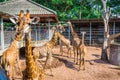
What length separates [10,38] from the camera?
625 inches

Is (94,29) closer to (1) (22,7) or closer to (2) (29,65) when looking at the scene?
(1) (22,7)

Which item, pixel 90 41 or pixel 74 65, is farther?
pixel 90 41

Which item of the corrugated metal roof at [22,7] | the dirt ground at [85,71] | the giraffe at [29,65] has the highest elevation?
the corrugated metal roof at [22,7]

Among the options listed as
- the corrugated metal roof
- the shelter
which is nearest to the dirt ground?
the corrugated metal roof

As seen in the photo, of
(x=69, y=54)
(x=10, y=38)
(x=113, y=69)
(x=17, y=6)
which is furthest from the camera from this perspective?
(x=17, y=6)

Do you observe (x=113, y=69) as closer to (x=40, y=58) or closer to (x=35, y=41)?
(x=40, y=58)

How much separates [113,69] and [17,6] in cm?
1140

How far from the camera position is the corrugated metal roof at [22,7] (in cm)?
2179

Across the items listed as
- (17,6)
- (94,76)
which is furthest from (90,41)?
(94,76)

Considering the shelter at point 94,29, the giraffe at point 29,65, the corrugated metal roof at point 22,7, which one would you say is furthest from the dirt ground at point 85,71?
the shelter at point 94,29

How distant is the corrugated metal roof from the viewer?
21.8 m

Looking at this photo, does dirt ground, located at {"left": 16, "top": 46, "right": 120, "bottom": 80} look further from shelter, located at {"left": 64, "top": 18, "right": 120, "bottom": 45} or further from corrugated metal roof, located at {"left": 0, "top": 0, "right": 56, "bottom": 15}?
shelter, located at {"left": 64, "top": 18, "right": 120, "bottom": 45}

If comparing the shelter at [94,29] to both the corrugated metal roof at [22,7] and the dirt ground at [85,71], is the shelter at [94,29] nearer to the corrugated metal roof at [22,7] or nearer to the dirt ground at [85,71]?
the corrugated metal roof at [22,7]

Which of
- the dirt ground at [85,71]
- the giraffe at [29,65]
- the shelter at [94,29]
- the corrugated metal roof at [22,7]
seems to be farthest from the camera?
the shelter at [94,29]
